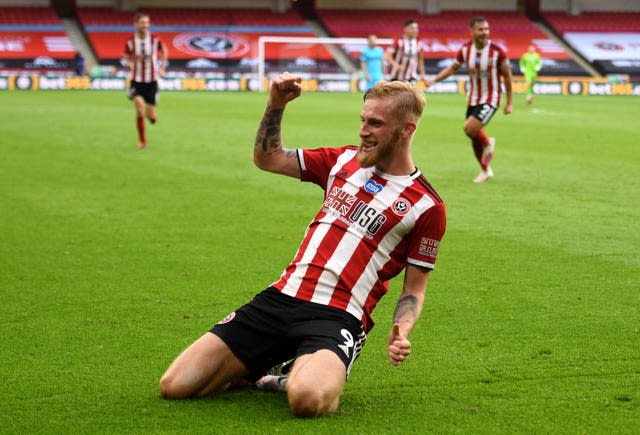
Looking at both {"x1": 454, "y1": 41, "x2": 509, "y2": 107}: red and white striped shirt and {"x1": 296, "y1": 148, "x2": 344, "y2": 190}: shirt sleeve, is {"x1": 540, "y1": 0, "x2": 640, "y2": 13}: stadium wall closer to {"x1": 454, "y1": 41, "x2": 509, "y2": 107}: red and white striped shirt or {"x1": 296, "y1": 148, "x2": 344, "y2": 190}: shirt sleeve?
{"x1": 454, "y1": 41, "x2": 509, "y2": 107}: red and white striped shirt

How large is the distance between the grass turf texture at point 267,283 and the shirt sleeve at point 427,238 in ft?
2.13

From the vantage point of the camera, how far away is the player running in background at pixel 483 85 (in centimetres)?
1319

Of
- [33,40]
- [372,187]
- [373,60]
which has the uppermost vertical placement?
[372,187]

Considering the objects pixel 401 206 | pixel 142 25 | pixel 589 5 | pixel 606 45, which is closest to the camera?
pixel 401 206

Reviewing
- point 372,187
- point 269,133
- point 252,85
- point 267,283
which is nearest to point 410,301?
point 372,187

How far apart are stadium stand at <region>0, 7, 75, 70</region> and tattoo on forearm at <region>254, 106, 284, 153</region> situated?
42949 mm

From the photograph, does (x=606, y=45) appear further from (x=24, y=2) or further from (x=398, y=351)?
(x=398, y=351)

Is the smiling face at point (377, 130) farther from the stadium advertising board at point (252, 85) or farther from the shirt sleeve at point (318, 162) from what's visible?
the stadium advertising board at point (252, 85)

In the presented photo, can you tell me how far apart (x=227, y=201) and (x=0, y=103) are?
1920 centimetres

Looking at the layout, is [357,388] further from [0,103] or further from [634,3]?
[634,3]

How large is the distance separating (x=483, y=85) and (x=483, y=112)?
0.46 metres

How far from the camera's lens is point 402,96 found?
4.57 metres

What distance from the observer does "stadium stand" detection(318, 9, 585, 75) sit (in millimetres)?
50750

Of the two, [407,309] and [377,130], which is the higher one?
[377,130]
